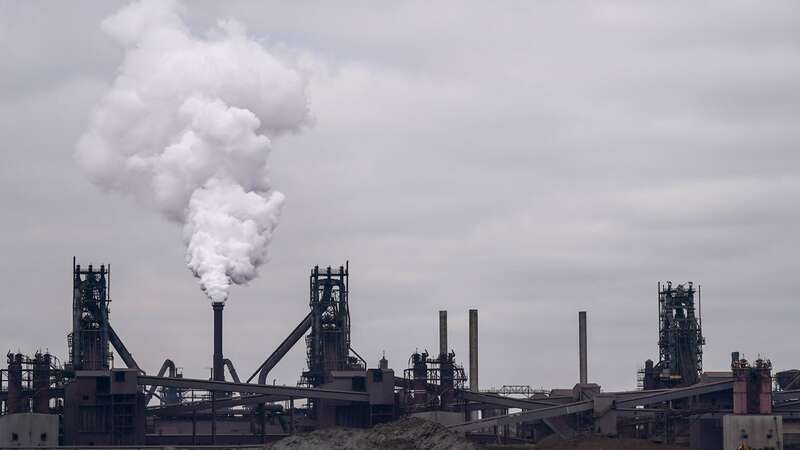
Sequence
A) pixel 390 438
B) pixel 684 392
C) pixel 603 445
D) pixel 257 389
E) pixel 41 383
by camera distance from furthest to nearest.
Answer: pixel 684 392, pixel 41 383, pixel 257 389, pixel 603 445, pixel 390 438

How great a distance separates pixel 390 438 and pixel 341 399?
2137 cm

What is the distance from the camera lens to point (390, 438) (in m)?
98.5

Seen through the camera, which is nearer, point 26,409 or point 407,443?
point 407,443

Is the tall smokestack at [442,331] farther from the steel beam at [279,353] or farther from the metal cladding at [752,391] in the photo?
the metal cladding at [752,391]

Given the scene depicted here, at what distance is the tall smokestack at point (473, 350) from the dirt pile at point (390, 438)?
59.1 metres

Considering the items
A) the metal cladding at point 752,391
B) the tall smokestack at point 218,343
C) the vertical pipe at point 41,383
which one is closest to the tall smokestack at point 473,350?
the tall smokestack at point 218,343

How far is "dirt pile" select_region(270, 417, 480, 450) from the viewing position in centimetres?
9650

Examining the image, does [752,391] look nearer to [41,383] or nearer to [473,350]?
[473,350]

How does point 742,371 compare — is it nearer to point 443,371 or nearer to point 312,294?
point 443,371

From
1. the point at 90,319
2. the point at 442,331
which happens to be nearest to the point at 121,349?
the point at 90,319

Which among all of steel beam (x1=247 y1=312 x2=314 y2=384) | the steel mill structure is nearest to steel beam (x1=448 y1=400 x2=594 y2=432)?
the steel mill structure

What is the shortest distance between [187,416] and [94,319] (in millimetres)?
12203

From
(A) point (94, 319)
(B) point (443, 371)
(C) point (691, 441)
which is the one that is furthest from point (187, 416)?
(C) point (691, 441)

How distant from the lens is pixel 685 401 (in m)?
130
